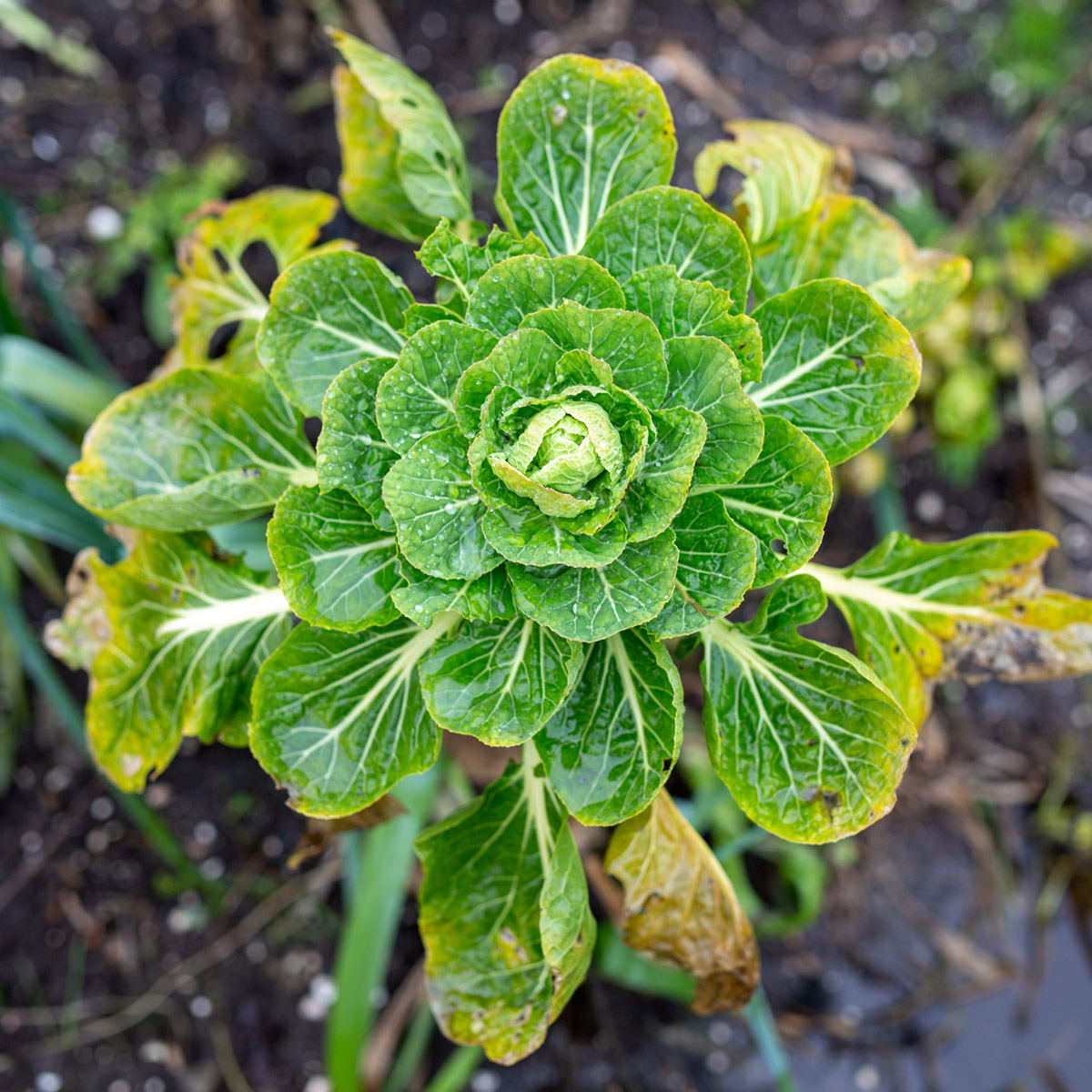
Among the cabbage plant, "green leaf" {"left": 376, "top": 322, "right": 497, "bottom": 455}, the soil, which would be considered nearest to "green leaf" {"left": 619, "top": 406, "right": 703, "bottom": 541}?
the cabbage plant

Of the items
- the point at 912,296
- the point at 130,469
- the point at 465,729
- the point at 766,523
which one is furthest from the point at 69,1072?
the point at 912,296

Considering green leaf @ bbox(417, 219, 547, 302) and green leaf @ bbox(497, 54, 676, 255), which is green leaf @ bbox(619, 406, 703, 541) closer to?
green leaf @ bbox(417, 219, 547, 302)

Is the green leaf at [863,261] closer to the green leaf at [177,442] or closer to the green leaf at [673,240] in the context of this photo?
the green leaf at [673,240]

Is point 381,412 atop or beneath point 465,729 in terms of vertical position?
atop

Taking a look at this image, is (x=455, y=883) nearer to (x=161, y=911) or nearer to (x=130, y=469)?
(x=130, y=469)

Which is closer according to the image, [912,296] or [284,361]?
[284,361]

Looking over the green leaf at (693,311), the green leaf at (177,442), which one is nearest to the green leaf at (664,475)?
the green leaf at (693,311)

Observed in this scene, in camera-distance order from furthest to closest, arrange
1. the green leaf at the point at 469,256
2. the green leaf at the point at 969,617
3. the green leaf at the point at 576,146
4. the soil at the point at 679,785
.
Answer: the soil at the point at 679,785
the green leaf at the point at 969,617
the green leaf at the point at 576,146
the green leaf at the point at 469,256
